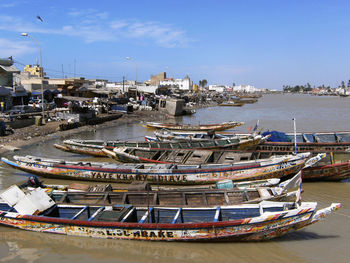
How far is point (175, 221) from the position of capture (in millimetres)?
7961

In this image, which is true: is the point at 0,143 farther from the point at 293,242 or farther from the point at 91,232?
the point at 293,242

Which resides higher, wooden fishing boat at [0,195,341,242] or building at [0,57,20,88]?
building at [0,57,20,88]

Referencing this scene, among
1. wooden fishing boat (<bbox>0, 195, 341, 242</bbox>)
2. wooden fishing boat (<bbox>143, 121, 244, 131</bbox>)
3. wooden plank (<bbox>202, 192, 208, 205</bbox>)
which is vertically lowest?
wooden fishing boat (<bbox>0, 195, 341, 242</bbox>)

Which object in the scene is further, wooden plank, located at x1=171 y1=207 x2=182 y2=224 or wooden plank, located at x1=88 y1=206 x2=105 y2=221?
wooden plank, located at x1=88 y1=206 x2=105 y2=221

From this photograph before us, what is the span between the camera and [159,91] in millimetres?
60406

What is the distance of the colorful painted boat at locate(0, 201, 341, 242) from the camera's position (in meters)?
7.59

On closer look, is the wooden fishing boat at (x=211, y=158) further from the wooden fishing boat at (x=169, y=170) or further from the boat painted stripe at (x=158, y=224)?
the boat painted stripe at (x=158, y=224)

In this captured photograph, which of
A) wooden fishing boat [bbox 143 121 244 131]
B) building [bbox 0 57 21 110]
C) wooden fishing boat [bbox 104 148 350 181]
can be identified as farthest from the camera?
building [bbox 0 57 21 110]

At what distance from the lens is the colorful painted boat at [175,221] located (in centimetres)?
759

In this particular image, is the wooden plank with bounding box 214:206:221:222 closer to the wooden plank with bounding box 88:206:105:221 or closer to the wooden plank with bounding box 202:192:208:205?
the wooden plank with bounding box 202:192:208:205

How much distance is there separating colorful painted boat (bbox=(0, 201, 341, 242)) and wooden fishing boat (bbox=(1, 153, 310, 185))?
404 cm

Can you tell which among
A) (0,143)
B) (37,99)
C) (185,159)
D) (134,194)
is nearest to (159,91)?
(37,99)

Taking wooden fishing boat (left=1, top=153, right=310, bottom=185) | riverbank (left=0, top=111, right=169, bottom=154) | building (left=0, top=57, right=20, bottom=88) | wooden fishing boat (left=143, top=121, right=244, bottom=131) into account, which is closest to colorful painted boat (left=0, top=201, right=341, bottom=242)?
wooden fishing boat (left=1, top=153, right=310, bottom=185)

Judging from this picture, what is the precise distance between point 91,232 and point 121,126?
25.1 meters
